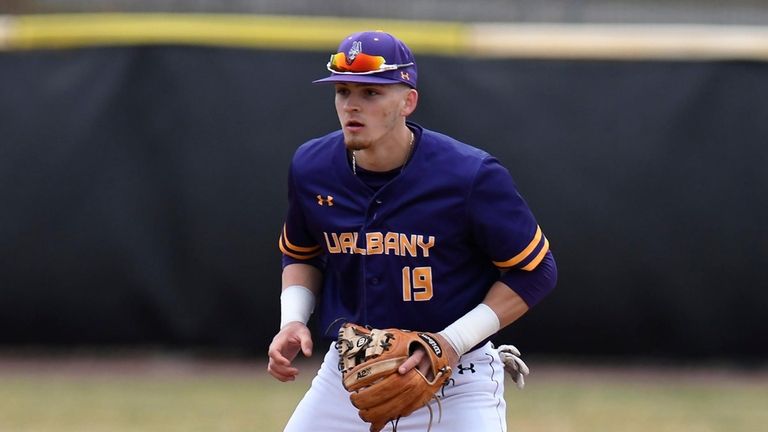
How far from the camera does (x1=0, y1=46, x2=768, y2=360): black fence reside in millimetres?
9773

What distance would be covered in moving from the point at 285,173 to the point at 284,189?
0.41ft

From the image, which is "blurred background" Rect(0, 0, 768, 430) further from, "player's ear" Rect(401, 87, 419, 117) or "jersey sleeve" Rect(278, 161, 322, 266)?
"player's ear" Rect(401, 87, 419, 117)

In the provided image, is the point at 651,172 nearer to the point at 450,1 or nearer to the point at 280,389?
the point at 280,389

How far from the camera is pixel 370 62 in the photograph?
4.27 m

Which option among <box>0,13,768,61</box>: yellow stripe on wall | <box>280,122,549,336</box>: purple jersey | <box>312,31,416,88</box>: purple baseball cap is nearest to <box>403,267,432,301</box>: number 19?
<box>280,122,549,336</box>: purple jersey

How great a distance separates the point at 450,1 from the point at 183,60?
4.46 metres

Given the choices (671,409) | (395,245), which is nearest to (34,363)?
(671,409)

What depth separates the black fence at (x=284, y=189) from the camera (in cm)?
977

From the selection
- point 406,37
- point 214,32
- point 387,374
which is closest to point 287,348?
point 387,374

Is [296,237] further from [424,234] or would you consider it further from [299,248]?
[424,234]

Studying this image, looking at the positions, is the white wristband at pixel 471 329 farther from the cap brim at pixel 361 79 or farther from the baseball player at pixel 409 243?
the cap brim at pixel 361 79

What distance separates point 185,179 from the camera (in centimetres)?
984

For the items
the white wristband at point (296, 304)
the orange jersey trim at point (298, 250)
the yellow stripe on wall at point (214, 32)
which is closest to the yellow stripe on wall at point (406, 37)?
the yellow stripe on wall at point (214, 32)

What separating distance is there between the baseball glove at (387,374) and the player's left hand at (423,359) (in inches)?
0.6
